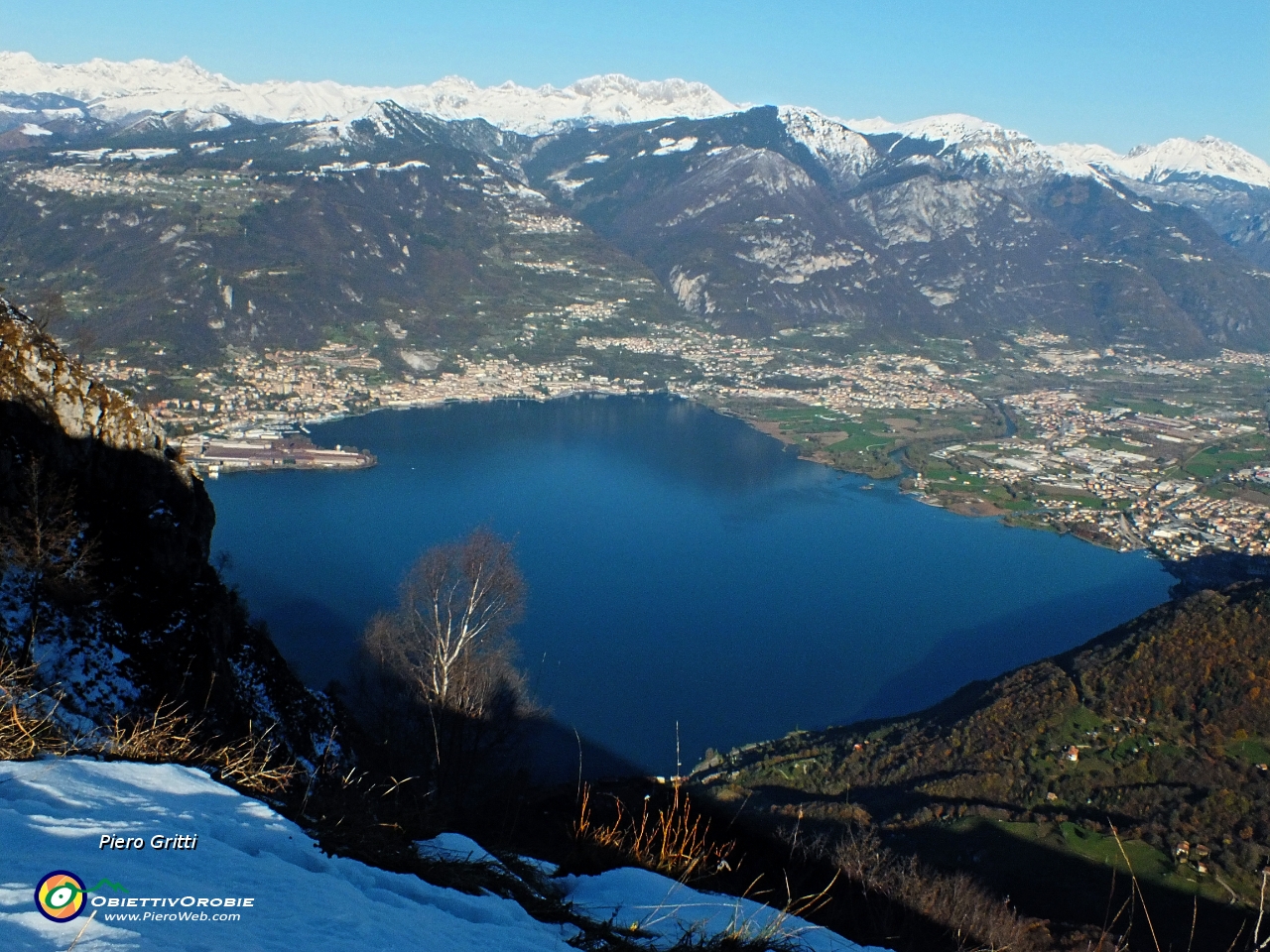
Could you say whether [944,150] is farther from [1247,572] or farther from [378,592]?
[378,592]

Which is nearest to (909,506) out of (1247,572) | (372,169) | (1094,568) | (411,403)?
(1094,568)

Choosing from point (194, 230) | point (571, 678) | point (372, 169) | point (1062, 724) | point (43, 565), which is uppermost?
point (372, 169)

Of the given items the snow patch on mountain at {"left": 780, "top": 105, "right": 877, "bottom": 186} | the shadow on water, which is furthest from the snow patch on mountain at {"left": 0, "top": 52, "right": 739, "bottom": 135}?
the shadow on water

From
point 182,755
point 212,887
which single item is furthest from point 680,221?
point 212,887

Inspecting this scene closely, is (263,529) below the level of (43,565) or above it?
below

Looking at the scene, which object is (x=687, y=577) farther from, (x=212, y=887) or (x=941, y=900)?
(x=212, y=887)

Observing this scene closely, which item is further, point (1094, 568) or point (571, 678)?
point (1094, 568)
